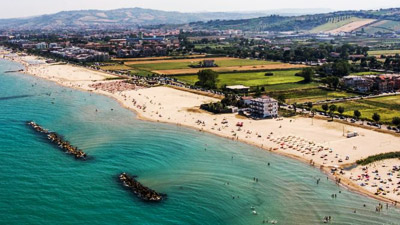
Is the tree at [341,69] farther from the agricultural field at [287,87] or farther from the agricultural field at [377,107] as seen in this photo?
the agricultural field at [377,107]

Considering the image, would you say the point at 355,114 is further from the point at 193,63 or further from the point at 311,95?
the point at 193,63

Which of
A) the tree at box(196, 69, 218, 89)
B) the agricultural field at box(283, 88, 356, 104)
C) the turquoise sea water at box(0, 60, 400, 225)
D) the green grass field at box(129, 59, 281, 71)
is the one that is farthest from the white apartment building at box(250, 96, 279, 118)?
the green grass field at box(129, 59, 281, 71)

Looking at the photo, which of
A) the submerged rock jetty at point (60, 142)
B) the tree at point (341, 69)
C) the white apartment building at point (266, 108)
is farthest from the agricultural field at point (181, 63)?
the submerged rock jetty at point (60, 142)

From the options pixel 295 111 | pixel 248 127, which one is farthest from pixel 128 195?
pixel 295 111

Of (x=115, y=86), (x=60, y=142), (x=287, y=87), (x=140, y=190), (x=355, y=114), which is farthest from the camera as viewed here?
(x=115, y=86)

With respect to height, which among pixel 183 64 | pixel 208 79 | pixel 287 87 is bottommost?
pixel 287 87

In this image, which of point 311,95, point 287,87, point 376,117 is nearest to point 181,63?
point 287,87
